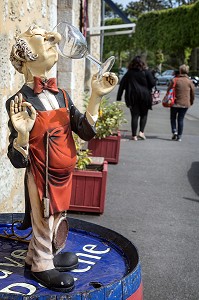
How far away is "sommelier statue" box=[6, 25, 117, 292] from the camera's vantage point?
2.04 metres

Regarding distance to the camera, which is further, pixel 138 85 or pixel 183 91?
pixel 183 91

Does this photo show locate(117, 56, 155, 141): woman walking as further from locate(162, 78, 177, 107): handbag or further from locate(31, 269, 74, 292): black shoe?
locate(31, 269, 74, 292): black shoe

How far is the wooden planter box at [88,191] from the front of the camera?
16.3 feet

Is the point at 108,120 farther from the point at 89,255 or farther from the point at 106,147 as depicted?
the point at 89,255

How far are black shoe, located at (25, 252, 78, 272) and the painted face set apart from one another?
84 cm

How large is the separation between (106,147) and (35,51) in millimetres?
5604

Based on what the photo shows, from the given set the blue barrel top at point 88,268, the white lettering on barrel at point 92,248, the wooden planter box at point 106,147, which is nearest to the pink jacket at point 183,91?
the wooden planter box at point 106,147

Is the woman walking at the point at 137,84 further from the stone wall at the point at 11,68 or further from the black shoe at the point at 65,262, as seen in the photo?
the black shoe at the point at 65,262

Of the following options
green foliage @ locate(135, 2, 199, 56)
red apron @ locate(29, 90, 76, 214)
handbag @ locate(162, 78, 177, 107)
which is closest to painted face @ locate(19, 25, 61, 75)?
red apron @ locate(29, 90, 76, 214)

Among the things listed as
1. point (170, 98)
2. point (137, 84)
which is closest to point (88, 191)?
point (137, 84)

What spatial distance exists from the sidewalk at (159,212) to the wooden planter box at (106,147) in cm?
23

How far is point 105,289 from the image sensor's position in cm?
184

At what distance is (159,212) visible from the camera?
17.5ft

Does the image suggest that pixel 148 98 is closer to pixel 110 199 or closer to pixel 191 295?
pixel 110 199
